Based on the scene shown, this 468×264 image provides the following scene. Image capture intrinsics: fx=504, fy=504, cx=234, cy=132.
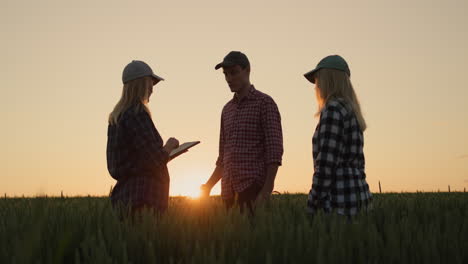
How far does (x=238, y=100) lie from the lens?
5.45 metres

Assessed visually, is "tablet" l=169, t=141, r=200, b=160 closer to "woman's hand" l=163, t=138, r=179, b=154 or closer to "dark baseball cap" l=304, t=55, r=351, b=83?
"woman's hand" l=163, t=138, r=179, b=154

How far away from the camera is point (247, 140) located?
5.16 m

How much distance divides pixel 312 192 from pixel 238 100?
5.83 ft

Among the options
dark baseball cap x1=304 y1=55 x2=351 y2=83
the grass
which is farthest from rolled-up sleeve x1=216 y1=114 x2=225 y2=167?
the grass

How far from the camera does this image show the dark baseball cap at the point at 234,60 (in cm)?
524

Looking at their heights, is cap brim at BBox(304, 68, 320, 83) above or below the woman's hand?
above

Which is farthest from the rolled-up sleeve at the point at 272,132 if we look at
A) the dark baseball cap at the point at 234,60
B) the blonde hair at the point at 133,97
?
the blonde hair at the point at 133,97

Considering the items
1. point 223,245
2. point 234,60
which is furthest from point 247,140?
point 223,245

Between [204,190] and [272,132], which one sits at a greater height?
[272,132]

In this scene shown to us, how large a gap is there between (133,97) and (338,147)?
5.86 ft

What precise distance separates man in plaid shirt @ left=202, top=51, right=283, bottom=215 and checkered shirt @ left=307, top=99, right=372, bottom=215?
96cm

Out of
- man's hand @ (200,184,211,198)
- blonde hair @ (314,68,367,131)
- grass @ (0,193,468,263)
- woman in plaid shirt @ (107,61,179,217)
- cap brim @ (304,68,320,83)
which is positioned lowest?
grass @ (0,193,468,263)

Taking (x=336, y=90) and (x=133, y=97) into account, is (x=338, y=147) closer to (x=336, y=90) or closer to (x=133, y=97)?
(x=336, y=90)

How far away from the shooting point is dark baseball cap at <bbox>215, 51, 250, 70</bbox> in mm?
5242
